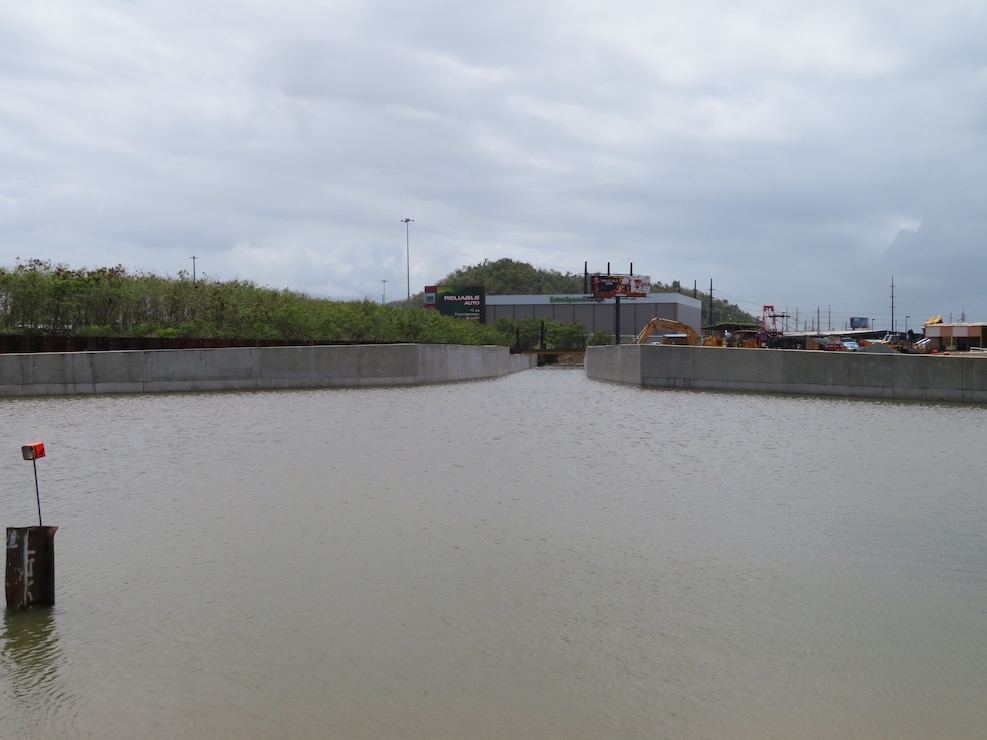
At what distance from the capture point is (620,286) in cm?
12631

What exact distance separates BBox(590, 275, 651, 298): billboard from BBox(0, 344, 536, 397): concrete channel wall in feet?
305

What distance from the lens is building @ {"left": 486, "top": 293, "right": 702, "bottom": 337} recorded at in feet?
439

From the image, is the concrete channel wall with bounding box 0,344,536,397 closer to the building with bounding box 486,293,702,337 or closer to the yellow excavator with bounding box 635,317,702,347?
the yellow excavator with bounding box 635,317,702,347

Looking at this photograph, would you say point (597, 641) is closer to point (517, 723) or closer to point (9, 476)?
point (517, 723)

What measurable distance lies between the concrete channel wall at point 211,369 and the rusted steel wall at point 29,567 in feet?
73.9

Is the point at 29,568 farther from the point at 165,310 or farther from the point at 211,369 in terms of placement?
the point at 165,310

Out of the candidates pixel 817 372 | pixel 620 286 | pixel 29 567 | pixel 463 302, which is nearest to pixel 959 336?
pixel 817 372

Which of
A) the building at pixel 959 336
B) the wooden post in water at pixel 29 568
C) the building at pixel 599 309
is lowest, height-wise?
the wooden post in water at pixel 29 568

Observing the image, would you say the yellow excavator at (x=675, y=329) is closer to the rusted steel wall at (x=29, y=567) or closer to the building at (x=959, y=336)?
the building at (x=959, y=336)

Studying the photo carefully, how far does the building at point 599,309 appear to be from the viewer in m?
134

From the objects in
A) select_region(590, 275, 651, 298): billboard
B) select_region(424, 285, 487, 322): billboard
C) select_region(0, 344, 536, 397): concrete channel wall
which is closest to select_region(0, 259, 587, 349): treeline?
select_region(0, 344, 536, 397): concrete channel wall

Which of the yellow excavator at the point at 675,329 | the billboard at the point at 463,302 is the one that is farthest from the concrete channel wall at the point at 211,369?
the billboard at the point at 463,302

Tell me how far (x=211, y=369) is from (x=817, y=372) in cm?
1986

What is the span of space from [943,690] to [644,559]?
3158 millimetres
